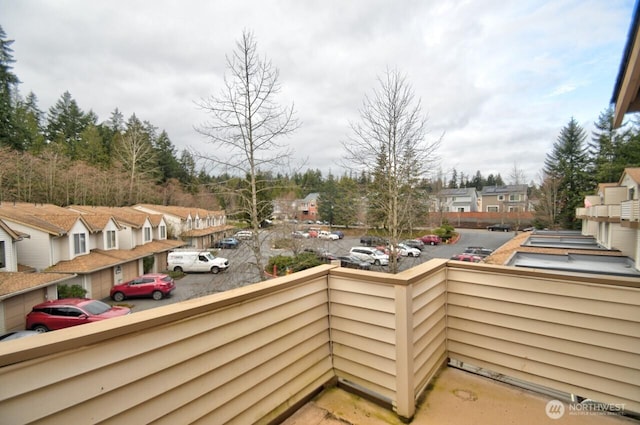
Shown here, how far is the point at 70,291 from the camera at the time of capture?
12.4 m

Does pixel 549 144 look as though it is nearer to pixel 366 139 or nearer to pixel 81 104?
pixel 366 139

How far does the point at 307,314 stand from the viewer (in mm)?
2021

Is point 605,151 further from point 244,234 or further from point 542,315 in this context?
point 542,315

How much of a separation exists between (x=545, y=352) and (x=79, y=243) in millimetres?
18284

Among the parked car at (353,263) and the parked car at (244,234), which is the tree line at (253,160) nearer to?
the parked car at (244,234)

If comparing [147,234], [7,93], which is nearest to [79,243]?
[147,234]

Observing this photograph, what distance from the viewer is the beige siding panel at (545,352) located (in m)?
1.83

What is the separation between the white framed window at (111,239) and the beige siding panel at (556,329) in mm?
19166

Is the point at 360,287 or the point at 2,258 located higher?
the point at 360,287

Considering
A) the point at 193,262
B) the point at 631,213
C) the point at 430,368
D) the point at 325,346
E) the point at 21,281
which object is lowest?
the point at 193,262

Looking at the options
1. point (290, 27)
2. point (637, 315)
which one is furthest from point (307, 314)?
point (290, 27)

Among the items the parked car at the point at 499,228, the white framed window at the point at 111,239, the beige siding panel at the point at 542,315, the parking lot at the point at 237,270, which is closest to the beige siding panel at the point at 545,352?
the beige siding panel at the point at 542,315

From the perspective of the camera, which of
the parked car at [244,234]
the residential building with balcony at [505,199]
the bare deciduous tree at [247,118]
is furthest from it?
the residential building with balcony at [505,199]

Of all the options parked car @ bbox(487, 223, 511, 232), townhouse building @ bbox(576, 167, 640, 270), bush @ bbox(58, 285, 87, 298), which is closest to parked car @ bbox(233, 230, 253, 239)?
bush @ bbox(58, 285, 87, 298)
